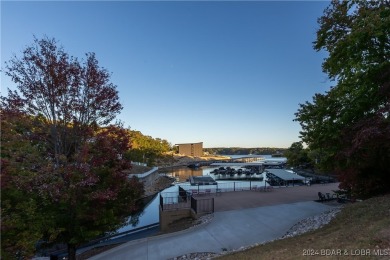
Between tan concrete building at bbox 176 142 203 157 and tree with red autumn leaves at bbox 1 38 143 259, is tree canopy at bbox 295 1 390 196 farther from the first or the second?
tan concrete building at bbox 176 142 203 157

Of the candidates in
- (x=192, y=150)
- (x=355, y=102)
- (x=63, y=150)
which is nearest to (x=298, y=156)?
→ (x=355, y=102)

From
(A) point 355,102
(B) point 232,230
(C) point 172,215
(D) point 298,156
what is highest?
(A) point 355,102

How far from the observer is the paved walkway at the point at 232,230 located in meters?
9.87

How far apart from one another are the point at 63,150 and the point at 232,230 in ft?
26.8

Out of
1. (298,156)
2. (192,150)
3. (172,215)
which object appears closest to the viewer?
(172,215)

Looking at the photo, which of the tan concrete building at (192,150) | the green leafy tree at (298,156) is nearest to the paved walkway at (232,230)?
the green leafy tree at (298,156)

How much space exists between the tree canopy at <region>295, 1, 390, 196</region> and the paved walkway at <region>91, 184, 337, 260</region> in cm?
346

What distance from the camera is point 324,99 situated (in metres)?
12.4

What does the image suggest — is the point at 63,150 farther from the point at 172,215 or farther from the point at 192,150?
the point at 192,150

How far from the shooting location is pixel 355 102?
10844 millimetres

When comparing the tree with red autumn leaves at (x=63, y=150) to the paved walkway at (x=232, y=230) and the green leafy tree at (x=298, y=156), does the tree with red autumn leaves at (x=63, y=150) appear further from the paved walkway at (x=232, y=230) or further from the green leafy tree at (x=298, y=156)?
the green leafy tree at (x=298, y=156)

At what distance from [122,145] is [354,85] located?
32.0ft

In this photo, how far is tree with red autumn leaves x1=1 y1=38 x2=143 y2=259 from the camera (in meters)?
6.11

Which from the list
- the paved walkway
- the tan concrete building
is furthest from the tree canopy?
the tan concrete building
